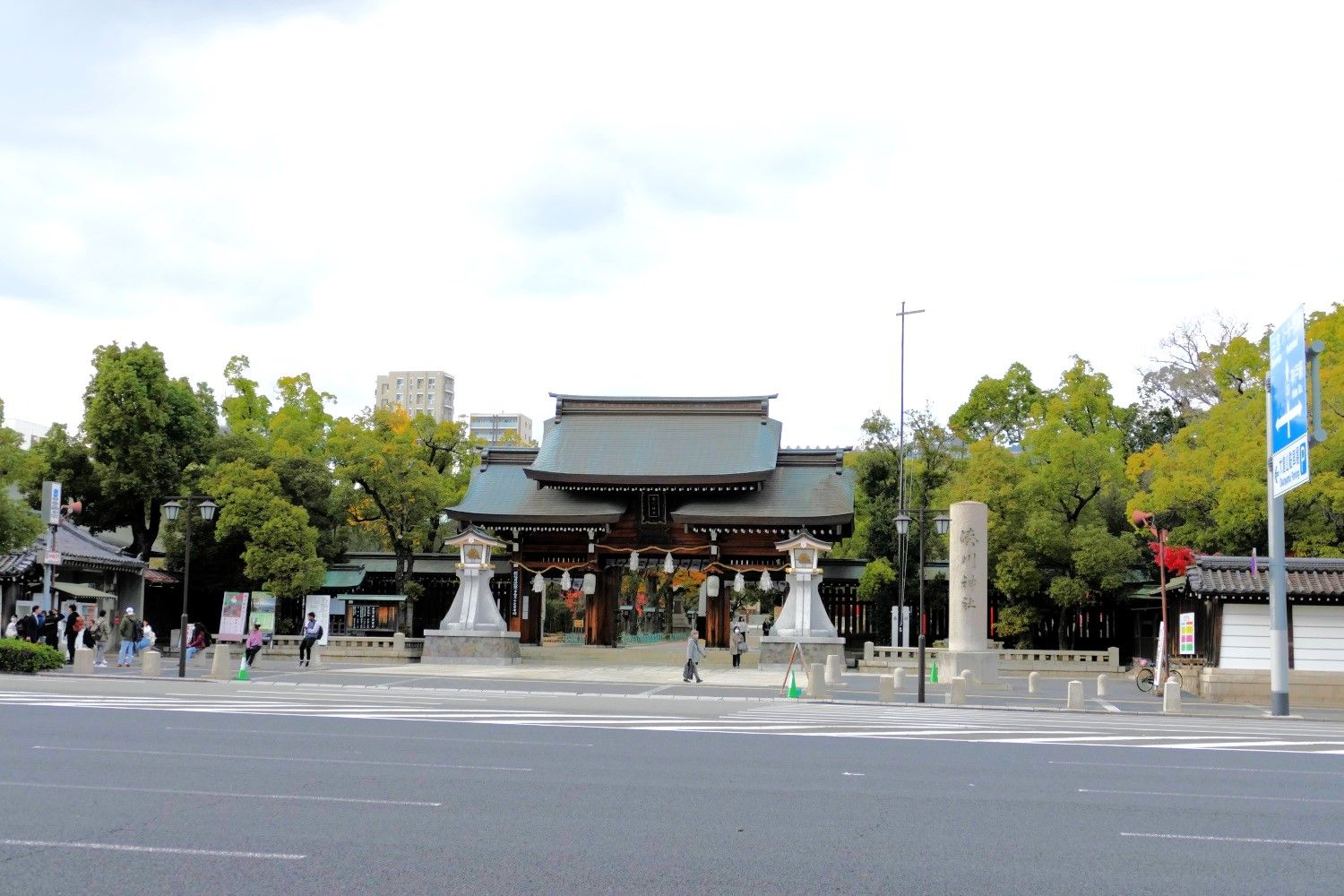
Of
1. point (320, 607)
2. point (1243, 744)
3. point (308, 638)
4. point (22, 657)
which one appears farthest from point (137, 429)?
point (1243, 744)

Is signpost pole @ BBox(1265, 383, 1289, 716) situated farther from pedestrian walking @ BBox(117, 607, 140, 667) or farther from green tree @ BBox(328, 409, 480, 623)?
green tree @ BBox(328, 409, 480, 623)

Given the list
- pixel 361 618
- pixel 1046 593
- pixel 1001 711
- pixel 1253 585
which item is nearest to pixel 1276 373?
pixel 1253 585

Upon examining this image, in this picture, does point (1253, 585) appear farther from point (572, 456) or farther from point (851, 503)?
point (572, 456)

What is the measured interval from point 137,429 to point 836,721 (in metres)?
34.1

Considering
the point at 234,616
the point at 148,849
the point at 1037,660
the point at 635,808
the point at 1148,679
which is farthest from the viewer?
the point at 1037,660

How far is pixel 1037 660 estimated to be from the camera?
39.3m

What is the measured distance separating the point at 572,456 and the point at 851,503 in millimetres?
11844

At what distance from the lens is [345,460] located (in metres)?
46.0

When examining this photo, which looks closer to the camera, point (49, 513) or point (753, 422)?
point (49, 513)

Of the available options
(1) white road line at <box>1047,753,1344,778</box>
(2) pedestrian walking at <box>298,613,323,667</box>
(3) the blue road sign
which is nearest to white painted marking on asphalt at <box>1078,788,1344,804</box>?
(1) white road line at <box>1047,753,1344,778</box>

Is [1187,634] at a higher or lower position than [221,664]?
higher

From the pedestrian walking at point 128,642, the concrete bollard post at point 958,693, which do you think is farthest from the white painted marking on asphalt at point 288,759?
the pedestrian walking at point 128,642

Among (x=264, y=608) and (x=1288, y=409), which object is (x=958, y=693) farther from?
(x=264, y=608)

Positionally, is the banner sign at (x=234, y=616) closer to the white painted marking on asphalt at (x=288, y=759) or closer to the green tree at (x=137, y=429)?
the green tree at (x=137, y=429)
